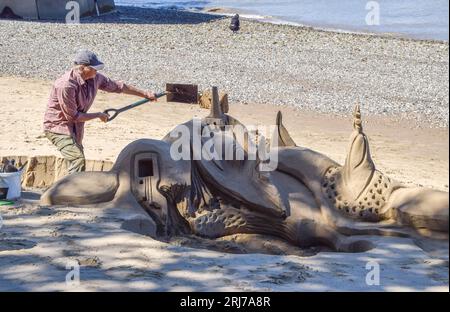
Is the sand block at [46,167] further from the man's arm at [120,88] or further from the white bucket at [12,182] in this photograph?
the white bucket at [12,182]

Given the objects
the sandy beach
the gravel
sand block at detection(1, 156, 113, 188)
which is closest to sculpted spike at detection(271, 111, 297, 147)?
the sandy beach

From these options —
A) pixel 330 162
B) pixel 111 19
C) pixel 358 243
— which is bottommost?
pixel 358 243

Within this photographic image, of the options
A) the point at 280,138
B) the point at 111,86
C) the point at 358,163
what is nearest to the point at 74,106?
the point at 111,86

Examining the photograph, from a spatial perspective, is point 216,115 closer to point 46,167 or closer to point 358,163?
point 358,163

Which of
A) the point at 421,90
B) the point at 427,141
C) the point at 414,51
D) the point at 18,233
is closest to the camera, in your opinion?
the point at 18,233

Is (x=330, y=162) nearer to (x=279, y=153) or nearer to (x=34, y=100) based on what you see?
(x=279, y=153)

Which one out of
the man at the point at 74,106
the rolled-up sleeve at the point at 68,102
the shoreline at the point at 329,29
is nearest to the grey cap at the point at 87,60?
the man at the point at 74,106

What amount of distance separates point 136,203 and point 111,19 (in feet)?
71.0

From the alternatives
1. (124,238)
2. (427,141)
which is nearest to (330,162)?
(124,238)

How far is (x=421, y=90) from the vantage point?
16.4 metres

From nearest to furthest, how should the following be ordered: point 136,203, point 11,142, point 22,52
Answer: point 136,203 → point 11,142 → point 22,52

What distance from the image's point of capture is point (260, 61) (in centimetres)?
1962

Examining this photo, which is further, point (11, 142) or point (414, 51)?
point (414, 51)

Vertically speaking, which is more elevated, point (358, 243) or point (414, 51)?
point (414, 51)
